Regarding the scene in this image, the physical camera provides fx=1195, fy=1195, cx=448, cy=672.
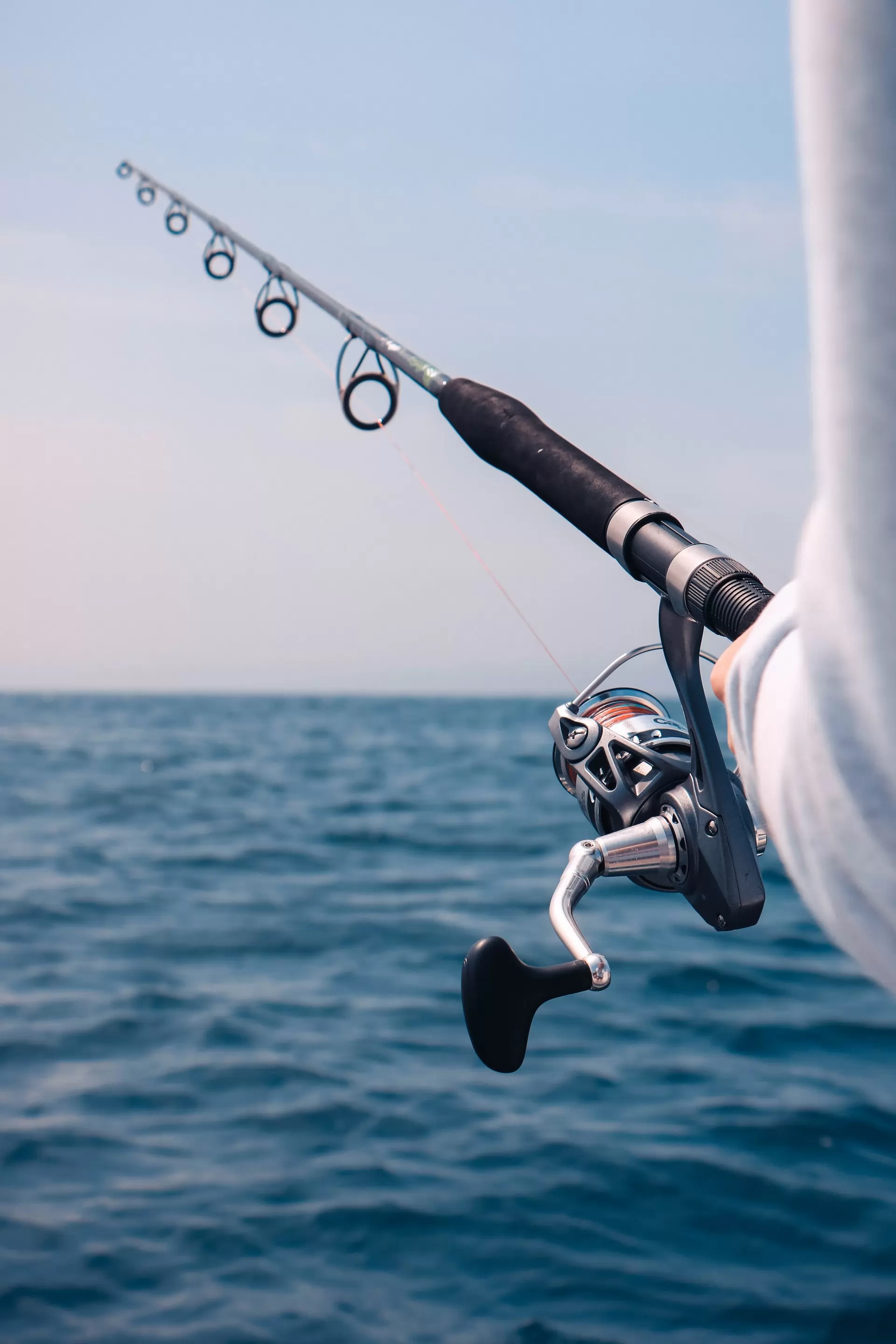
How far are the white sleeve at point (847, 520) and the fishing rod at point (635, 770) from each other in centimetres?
48

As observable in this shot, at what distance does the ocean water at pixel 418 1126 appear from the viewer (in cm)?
358

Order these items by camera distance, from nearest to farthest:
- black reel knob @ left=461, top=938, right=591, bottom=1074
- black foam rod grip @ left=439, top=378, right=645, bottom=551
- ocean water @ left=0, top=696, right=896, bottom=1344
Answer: black reel knob @ left=461, top=938, right=591, bottom=1074 < black foam rod grip @ left=439, top=378, right=645, bottom=551 < ocean water @ left=0, top=696, right=896, bottom=1344

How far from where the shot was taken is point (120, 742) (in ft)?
92.3

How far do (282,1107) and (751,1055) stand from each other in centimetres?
214

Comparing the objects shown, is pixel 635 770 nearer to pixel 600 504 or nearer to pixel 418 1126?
pixel 600 504

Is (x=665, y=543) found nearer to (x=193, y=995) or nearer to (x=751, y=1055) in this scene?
(x=751, y=1055)

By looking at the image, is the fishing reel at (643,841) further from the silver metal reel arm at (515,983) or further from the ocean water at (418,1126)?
the ocean water at (418,1126)

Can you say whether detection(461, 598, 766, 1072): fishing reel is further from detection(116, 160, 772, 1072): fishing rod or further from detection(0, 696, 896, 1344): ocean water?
detection(0, 696, 896, 1344): ocean water

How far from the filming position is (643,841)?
1.39 metres

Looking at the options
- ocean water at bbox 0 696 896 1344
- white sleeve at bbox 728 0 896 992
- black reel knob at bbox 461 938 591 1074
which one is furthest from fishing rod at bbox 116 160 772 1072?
ocean water at bbox 0 696 896 1344

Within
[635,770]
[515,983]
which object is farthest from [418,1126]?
[515,983]

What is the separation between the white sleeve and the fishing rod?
0.48m

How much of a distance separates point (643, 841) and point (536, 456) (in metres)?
0.64

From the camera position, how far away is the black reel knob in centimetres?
115
